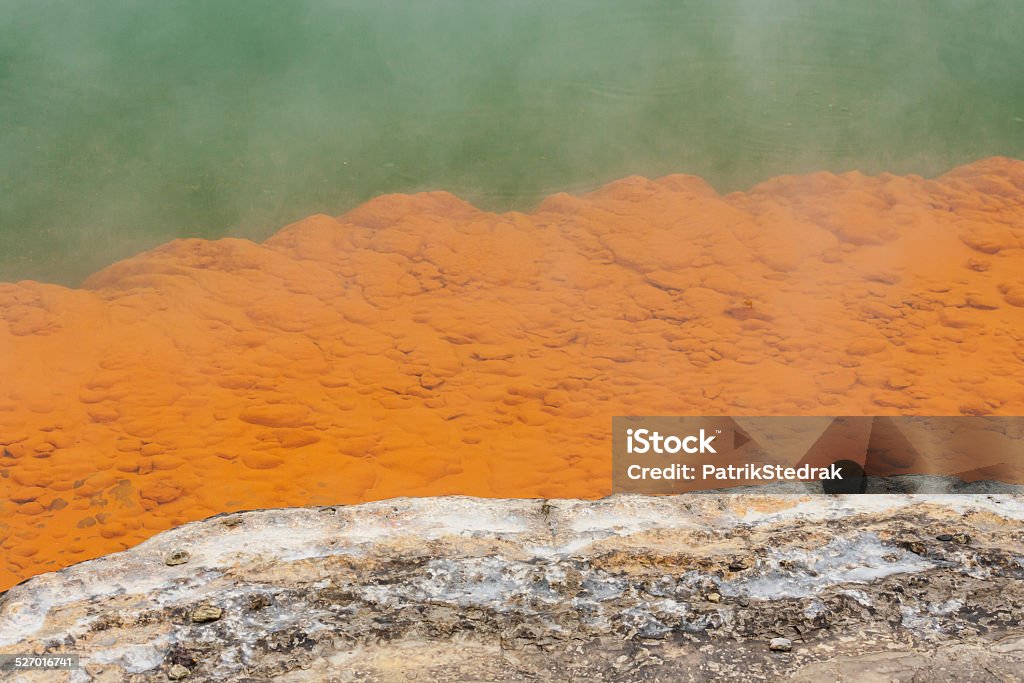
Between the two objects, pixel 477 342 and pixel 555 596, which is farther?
pixel 477 342

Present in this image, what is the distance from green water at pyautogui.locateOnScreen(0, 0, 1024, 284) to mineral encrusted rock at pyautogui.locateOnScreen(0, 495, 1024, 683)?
3.89 meters

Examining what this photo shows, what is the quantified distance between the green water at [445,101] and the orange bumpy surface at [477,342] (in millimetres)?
291

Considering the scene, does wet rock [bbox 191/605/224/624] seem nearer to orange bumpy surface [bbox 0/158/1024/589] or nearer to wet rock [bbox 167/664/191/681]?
wet rock [bbox 167/664/191/681]

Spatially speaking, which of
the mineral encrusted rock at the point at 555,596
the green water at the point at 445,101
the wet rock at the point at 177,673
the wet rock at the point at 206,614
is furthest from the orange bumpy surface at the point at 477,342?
the wet rock at the point at 177,673

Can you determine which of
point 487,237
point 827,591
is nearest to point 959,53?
point 487,237

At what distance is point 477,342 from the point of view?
488cm

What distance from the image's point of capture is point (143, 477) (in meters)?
4.09

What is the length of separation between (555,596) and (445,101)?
481 cm

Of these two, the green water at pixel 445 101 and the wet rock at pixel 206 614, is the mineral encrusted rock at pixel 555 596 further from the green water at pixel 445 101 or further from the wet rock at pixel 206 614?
the green water at pixel 445 101

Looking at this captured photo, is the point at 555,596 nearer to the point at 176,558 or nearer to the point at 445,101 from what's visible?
the point at 176,558

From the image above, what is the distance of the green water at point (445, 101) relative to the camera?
590 cm

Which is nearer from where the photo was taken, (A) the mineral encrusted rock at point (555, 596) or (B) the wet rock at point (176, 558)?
(A) the mineral encrusted rock at point (555, 596)

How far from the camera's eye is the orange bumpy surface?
13.4 ft

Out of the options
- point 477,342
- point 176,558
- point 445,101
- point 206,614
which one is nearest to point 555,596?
point 206,614
